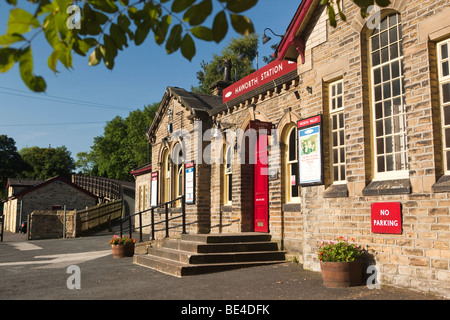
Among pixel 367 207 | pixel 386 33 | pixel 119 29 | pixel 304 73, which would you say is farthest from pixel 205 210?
pixel 119 29

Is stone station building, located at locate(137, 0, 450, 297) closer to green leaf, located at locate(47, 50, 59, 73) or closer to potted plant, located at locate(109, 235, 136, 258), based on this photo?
potted plant, located at locate(109, 235, 136, 258)

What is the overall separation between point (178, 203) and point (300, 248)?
8040 millimetres

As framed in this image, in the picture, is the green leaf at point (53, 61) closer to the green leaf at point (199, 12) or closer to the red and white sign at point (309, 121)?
the green leaf at point (199, 12)

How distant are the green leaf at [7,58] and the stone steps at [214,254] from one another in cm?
695

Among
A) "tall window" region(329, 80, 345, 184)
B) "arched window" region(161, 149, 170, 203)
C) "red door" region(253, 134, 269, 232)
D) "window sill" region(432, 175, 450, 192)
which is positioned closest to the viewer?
"window sill" region(432, 175, 450, 192)

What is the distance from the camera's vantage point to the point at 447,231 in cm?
595

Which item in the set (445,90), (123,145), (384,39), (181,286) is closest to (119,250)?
(181,286)

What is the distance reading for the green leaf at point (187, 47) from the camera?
2.84 m

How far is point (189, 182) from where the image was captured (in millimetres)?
14859

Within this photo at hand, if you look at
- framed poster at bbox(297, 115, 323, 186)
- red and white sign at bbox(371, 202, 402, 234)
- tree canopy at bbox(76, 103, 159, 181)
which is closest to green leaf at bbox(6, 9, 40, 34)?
red and white sign at bbox(371, 202, 402, 234)

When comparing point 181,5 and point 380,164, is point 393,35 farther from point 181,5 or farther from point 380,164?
point 181,5

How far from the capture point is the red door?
11.3 meters

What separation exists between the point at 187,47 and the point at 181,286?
5.72 metres

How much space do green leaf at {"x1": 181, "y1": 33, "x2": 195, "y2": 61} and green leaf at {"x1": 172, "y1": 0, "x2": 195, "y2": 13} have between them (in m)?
0.18
